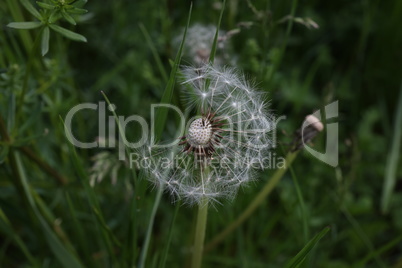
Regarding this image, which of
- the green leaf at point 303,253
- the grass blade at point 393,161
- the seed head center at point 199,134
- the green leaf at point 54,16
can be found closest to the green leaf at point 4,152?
the green leaf at point 54,16

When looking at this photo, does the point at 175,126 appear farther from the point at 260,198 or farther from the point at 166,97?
the point at 166,97

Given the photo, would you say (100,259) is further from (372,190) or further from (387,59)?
(387,59)

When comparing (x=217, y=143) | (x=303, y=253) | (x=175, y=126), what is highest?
(x=175, y=126)

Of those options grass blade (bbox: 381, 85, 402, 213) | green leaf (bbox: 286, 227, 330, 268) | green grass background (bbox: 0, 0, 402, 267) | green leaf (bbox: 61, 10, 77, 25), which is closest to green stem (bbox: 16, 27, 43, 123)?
green grass background (bbox: 0, 0, 402, 267)

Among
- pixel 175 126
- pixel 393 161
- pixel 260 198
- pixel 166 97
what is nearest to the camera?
pixel 166 97

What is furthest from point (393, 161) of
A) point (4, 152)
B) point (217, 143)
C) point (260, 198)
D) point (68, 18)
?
point (4, 152)

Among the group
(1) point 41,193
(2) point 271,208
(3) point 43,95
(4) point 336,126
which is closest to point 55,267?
(1) point 41,193

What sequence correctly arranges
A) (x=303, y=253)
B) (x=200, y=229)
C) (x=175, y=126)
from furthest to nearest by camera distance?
(x=175, y=126) → (x=200, y=229) → (x=303, y=253)
